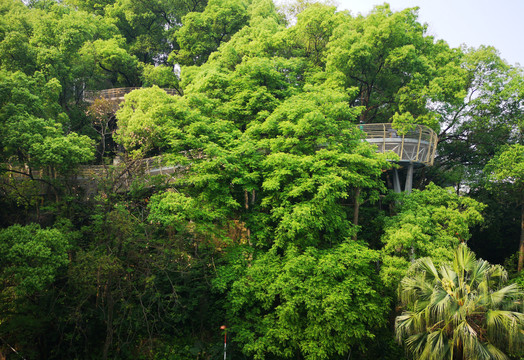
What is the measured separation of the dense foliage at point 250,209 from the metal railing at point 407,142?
1.68 ft

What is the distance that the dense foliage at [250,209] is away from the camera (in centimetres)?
1102

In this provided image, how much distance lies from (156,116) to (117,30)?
49.6ft

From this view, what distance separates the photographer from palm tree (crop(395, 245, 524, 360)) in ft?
27.0

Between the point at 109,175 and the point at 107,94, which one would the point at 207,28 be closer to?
the point at 107,94

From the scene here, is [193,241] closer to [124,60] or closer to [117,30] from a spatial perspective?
[124,60]

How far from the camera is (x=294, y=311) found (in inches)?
448

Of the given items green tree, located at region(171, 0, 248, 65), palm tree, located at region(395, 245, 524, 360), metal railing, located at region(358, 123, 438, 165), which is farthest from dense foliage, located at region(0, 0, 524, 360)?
green tree, located at region(171, 0, 248, 65)

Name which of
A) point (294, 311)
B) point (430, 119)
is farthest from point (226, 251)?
point (430, 119)

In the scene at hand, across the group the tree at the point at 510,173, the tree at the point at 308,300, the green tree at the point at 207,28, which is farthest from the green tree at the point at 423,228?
the green tree at the point at 207,28

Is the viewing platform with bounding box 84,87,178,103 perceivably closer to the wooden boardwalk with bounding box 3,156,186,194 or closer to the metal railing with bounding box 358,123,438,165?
the wooden boardwalk with bounding box 3,156,186,194

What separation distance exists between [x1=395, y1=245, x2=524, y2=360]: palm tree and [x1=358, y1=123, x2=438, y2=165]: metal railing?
6.50 metres

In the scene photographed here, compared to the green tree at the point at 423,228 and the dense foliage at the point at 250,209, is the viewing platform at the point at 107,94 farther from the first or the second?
the green tree at the point at 423,228

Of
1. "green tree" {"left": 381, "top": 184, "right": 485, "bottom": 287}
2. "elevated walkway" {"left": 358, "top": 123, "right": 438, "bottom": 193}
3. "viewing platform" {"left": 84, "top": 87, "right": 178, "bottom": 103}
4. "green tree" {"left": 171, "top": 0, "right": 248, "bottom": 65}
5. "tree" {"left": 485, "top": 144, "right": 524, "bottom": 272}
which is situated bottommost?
"green tree" {"left": 381, "top": 184, "right": 485, "bottom": 287}

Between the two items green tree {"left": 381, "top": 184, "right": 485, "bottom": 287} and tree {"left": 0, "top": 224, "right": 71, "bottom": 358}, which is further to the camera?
green tree {"left": 381, "top": 184, "right": 485, "bottom": 287}
